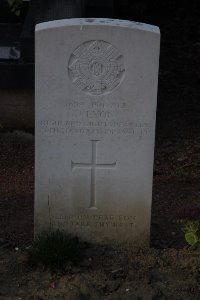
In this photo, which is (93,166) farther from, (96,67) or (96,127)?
(96,67)

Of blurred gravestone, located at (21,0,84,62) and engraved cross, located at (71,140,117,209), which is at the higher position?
blurred gravestone, located at (21,0,84,62)

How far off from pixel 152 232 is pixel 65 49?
159 cm

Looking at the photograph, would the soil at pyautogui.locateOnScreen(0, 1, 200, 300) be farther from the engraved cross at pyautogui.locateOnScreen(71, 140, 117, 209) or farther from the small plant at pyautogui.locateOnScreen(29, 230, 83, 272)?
the engraved cross at pyautogui.locateOnScreen(71, 140, 117, 209)

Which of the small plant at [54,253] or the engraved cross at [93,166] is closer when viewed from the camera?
the small plant at [54,253]

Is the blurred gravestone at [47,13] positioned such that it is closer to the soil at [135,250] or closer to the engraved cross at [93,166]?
the soil at [135,250]

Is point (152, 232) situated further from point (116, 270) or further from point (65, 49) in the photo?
point (65, 49)

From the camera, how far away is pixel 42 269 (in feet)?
14.5

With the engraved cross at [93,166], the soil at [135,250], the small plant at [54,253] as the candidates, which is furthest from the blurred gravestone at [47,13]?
the small plant at [54,253]

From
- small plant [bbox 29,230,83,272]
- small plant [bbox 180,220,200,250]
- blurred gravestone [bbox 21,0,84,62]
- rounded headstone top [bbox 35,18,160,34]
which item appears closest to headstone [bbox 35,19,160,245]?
rounded headstone top [bbox 35,18,160,34]

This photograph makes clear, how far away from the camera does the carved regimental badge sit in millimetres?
4305

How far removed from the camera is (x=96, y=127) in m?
4.45

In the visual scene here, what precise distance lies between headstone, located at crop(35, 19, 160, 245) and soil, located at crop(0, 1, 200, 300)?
25 cm

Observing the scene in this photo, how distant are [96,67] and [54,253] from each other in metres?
1.22

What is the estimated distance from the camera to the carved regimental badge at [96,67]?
4.30 m
